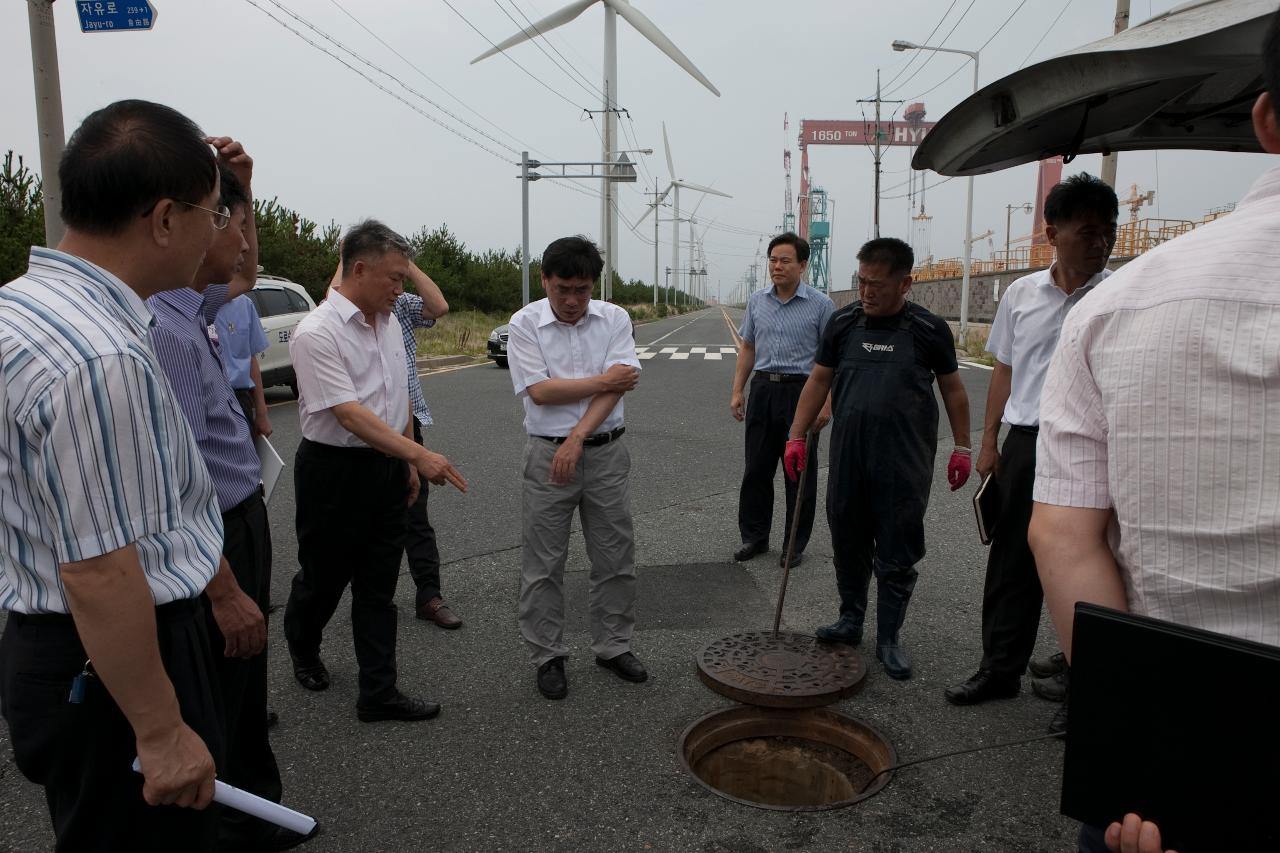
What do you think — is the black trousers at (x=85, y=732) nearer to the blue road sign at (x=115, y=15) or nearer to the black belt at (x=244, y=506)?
the black belt at (x=244, y=506)

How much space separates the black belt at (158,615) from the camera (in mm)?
1446

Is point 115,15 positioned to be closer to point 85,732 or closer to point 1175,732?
point 85,732

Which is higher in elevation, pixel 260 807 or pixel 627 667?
pixel 260 807

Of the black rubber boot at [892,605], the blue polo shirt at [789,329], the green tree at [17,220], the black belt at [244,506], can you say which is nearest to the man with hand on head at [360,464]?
Result: the black belt at [244,506]

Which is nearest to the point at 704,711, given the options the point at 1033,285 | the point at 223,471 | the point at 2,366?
the point at 223,471

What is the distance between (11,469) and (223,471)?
117cm

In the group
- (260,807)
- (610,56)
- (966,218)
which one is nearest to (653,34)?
(610,56)

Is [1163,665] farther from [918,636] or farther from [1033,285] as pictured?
[918,636]

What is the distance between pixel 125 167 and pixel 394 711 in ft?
7.74

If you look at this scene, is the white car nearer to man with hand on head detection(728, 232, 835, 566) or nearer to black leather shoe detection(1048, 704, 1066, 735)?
man with hand on head detection(728, 232, 835, 566)

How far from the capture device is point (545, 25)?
29266mm

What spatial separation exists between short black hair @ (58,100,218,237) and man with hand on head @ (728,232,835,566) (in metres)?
4.08

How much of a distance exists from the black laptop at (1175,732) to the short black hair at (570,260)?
9.31 feet

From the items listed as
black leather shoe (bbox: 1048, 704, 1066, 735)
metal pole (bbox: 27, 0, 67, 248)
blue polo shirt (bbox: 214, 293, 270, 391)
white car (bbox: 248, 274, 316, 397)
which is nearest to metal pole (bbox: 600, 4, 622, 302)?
white car (bbox: 248, 274, 316, 397)
